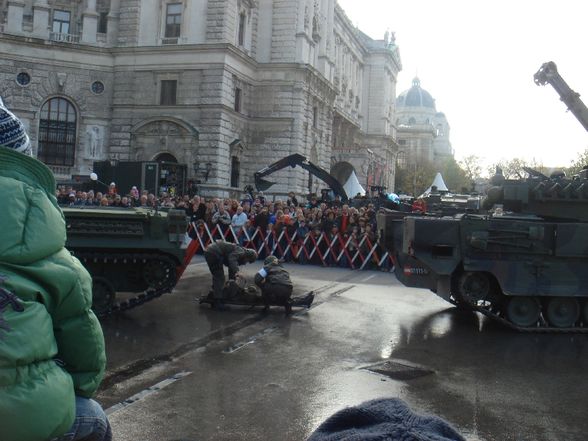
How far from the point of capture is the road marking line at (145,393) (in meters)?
6.12

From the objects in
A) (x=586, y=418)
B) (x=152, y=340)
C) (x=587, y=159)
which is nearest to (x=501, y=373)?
(x=586, y=418)

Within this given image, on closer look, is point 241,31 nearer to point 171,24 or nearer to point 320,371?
point 171,24

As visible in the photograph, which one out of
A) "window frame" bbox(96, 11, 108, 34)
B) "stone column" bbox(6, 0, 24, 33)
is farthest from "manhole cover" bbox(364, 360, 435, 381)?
"stone column" bbox(6, 0, 24, 33)

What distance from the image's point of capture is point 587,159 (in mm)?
55062

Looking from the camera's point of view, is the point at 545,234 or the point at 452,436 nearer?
the point at 452,436

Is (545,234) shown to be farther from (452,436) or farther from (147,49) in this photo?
(147,49)

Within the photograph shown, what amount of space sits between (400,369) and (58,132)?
1338 inches

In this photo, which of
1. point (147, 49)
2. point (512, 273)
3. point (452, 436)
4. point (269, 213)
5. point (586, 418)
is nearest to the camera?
point (452, 436)

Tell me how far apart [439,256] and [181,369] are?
520 centimetres

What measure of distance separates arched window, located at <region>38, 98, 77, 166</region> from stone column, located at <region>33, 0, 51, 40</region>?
12.7 feet

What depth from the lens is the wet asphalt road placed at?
19.6ft

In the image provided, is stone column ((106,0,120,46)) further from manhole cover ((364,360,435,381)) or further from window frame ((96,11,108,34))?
manhole cover ((364,360,435,381))

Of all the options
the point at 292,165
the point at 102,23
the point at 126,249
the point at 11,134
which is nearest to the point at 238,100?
the point at 102,23

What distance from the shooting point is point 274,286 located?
36.8 feet
